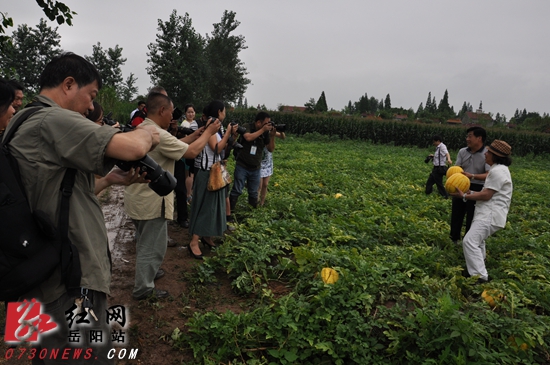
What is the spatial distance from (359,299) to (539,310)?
2.18 metres

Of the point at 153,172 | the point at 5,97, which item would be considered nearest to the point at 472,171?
the point at 153,172

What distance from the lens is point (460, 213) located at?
19.4 feet

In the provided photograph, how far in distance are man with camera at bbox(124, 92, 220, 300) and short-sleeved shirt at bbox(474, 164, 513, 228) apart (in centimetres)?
361

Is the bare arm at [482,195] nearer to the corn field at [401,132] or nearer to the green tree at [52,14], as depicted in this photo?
the green tree at [52,14]

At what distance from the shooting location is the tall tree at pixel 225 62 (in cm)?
4756

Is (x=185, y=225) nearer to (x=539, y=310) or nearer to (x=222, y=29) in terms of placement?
(x=539, y=310)

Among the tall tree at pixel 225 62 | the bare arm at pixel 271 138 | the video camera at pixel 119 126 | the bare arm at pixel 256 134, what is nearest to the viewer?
Answer: the video camera at pixel 119 126

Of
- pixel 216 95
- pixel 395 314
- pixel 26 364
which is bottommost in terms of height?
pixel 26 364

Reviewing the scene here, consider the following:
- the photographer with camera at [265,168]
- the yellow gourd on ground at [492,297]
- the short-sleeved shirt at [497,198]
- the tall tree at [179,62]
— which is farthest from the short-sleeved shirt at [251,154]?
the tall tree at [179,62]

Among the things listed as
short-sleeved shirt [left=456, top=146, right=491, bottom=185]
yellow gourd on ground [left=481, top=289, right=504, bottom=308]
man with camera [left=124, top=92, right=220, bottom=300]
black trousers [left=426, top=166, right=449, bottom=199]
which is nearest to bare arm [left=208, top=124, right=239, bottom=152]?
man with camera [left=124, top=92, right=220, bottom=300]

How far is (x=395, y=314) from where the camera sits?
3.33 m

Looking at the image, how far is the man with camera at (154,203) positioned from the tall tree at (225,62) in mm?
44914

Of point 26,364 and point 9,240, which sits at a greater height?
point 9,240

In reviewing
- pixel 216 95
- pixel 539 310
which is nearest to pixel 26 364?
pixel 539 310
